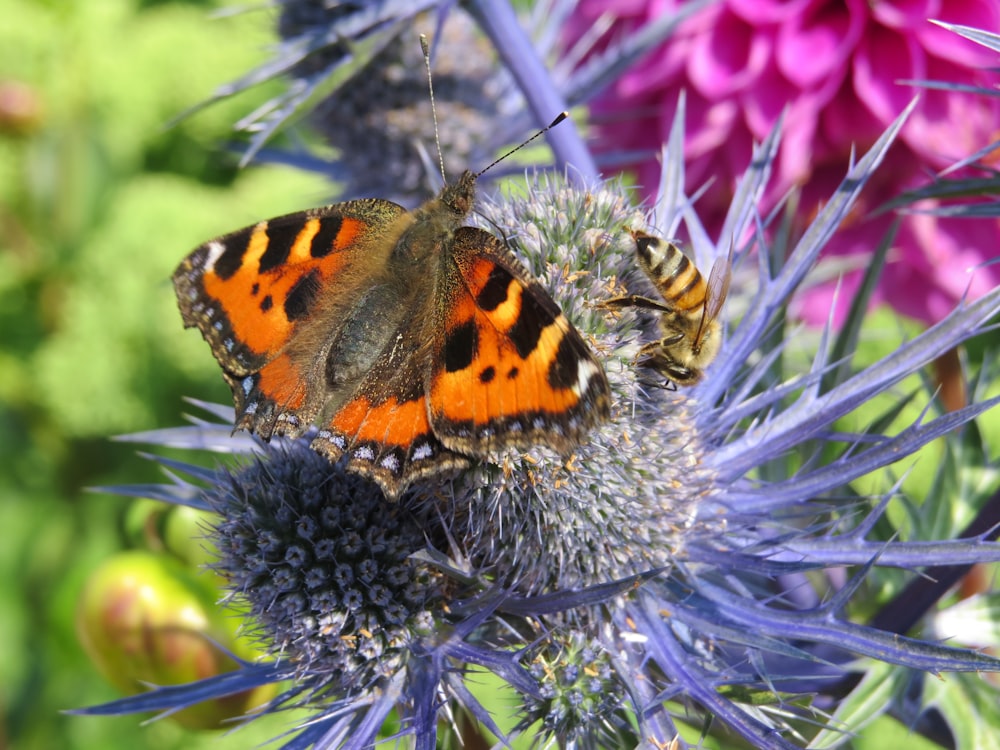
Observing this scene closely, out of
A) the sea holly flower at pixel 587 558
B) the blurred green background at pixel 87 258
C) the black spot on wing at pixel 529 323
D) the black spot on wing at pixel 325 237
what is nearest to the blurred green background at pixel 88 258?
the blurred green background at pixel 87 258

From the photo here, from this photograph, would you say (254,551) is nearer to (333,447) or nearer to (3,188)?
(333,447)

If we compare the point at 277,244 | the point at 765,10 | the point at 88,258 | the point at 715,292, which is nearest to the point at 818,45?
the point at 765,10

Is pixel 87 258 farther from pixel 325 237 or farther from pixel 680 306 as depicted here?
pixel 680 306

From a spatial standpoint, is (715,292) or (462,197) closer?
(715,292)

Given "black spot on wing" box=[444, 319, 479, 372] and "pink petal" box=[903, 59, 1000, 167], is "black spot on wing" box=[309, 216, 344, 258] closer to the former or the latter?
"black spot on wing" box=[444, 319, 479, 372]

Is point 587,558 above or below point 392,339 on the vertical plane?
below

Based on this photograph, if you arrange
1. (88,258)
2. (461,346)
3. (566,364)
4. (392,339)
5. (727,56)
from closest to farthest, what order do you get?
1. (566,364)
2. (461,346)
3. (392,339)
4. (727,56)
5. (88,258)

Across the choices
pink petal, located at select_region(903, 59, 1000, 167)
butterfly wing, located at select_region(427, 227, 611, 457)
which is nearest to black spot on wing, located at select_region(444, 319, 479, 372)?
butterfly wing, located at select_region(427, 227, 611, 457)

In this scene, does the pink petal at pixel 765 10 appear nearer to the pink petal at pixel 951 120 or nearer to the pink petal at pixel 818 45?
the pink petal at pixel 818 45
